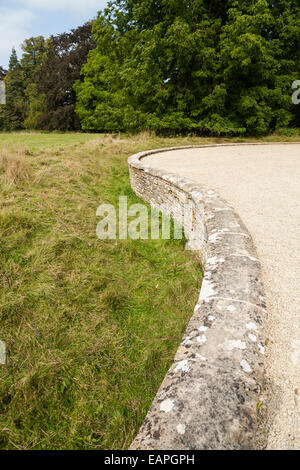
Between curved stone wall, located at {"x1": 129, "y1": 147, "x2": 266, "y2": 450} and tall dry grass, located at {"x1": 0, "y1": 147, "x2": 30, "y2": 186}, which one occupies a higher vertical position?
tall dry grass, located at {"x1": 0, "y1": 147, "x2": 30, "y2": 186}

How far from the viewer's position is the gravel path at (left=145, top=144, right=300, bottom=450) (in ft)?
4.21

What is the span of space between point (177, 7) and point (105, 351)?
16244mm

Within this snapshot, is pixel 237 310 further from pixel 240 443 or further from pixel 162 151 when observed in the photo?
pixel 162 151

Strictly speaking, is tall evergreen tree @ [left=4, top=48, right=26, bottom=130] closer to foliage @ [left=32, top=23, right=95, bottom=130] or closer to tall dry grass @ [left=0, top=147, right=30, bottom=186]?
foliage @ [left=32, top=23, right=95, bottom=130]

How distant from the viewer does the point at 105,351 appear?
108 inches

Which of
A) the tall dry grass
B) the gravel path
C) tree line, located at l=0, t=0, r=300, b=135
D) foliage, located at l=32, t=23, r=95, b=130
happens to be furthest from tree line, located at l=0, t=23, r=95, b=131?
the gravel path

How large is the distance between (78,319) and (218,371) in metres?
2.22

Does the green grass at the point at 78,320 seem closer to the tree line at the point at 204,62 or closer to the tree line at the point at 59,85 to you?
the tree line at the point at 204,62

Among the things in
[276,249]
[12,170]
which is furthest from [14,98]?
[276,249]

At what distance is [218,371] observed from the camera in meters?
1.26

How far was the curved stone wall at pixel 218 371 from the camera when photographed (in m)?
1.04

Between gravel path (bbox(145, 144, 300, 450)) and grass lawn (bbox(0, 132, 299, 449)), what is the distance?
1.16 metres

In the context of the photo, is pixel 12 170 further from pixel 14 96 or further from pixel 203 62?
pixel 14 96

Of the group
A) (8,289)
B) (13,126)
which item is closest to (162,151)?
(8,289)
